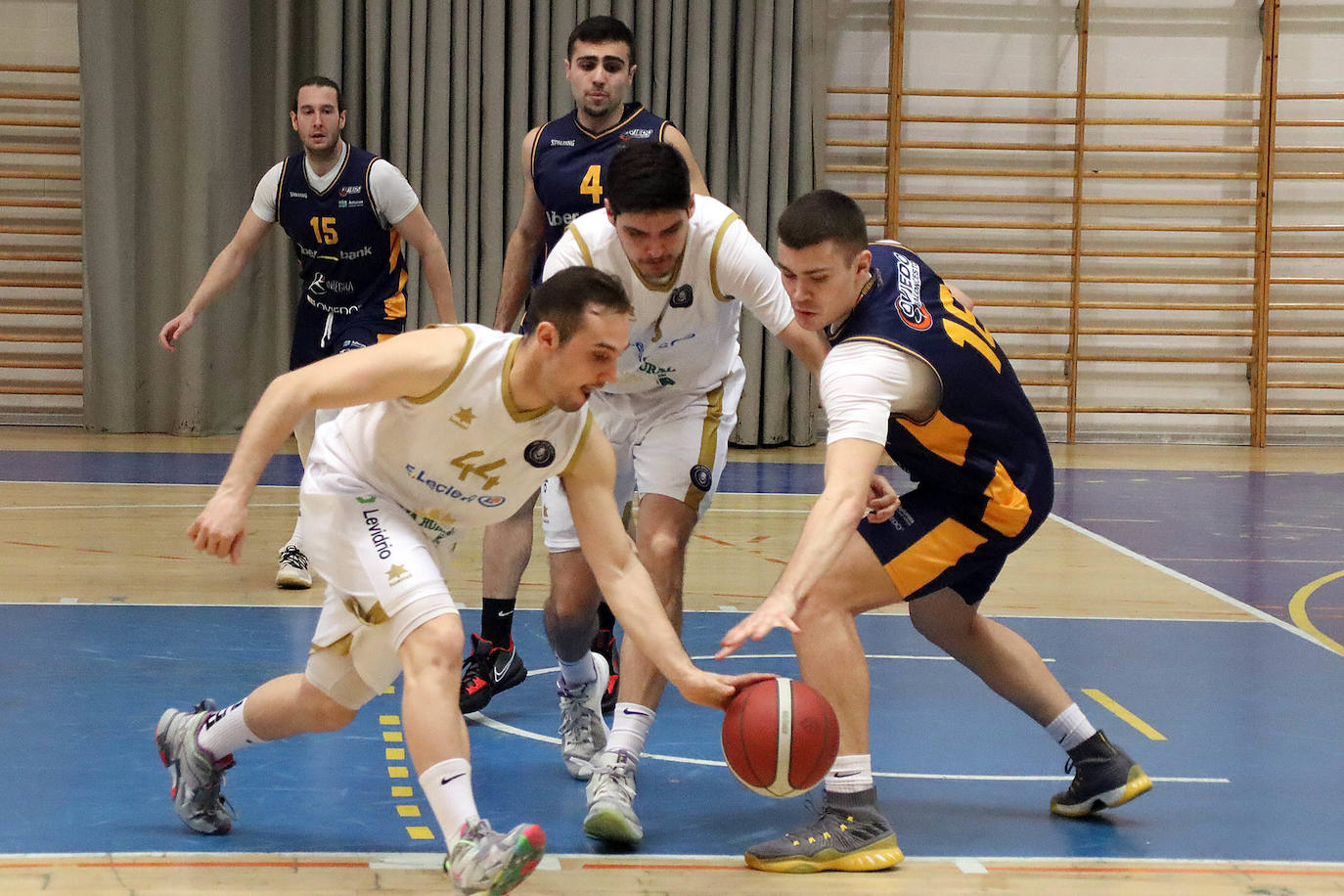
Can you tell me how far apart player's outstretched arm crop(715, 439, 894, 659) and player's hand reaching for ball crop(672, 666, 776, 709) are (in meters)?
0.07

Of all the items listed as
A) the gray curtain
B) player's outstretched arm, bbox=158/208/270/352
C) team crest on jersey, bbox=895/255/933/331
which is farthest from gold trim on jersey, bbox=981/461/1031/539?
the gray curtain

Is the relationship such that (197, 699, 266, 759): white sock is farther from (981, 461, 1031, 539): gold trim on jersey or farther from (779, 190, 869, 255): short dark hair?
(981, 461, 1031, 539): gold trim on jersey

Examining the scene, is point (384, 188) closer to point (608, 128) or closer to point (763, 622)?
point (608, 128)

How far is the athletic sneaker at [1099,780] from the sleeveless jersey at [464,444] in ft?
4.79

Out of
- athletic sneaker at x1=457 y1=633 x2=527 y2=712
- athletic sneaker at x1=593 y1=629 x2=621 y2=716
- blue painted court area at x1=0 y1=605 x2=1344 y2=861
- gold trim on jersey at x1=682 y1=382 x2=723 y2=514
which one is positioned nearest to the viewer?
blue painted court area at x1=0 y1=605 x2=1344 y2=861

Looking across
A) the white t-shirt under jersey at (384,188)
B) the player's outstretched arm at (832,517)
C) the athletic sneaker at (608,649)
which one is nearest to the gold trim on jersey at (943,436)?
the player's outstretched arm at (832,517)

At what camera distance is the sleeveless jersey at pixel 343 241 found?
239 inches

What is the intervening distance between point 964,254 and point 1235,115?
249cm

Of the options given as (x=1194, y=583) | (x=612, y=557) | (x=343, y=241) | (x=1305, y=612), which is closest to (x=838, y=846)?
(x=612, y=557)

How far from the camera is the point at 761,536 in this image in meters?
7.27

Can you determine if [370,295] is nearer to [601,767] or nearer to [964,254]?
[601,767]

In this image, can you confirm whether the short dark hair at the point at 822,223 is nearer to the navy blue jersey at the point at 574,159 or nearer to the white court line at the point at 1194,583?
the navy blue jersey at the point at 574,159

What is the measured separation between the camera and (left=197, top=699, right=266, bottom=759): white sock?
10.5ft

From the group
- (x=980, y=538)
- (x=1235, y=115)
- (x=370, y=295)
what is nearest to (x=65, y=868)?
(x=980, y=538)
